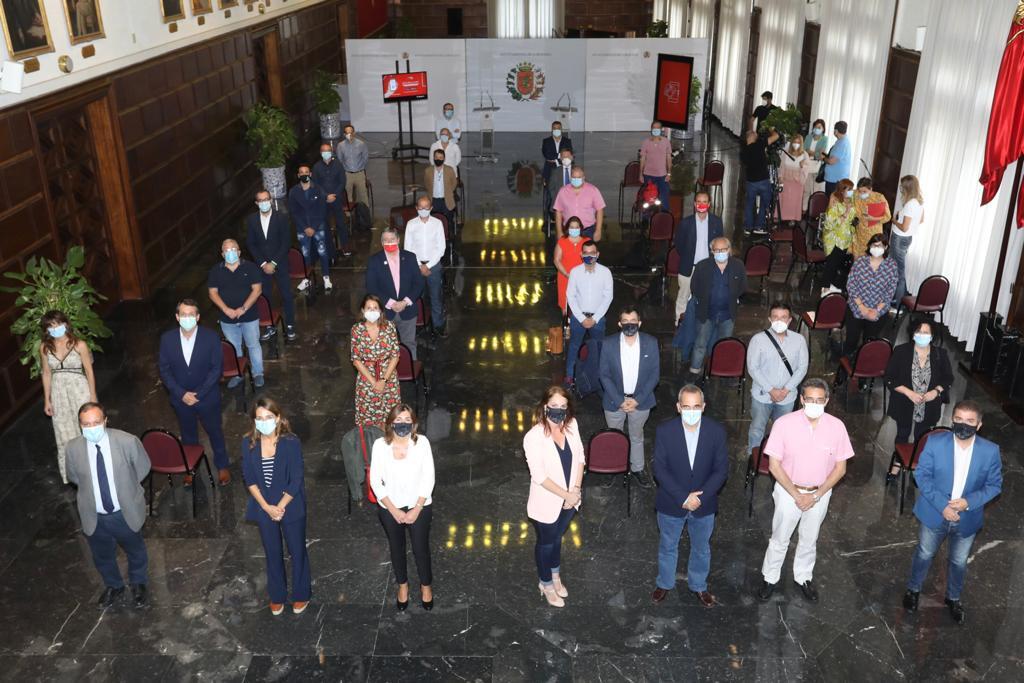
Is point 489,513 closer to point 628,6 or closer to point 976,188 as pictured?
point 976,188

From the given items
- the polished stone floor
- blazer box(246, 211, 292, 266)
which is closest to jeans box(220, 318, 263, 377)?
the polished stone floor

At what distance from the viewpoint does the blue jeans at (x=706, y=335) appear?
30.2 feet

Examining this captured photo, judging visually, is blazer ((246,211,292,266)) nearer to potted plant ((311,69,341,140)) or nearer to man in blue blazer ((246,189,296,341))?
man in blue blazer ((246,189,296,341))

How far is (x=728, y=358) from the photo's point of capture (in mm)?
8789

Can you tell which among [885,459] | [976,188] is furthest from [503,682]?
[976,188]

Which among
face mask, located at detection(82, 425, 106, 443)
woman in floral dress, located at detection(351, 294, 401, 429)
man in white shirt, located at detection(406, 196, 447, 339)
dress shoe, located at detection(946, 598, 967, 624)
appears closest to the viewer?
face mask, located at detection(82, 425, 106, 443)

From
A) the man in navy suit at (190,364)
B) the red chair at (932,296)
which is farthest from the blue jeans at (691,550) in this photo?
the red chair at (932,296)

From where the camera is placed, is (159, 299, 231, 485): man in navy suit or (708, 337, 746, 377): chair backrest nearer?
(159, 299, 231, 485): man in navy suit

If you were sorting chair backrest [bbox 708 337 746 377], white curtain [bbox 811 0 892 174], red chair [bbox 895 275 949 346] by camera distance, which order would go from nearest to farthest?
1. chair backrest [bbox 708 337 746 377]
2. red chair [bbox 895 275 949 346]
3. white curtain [bbox 811 0 892 174]

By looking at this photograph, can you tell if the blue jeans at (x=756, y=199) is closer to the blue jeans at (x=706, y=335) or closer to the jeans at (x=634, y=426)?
the blue jeans at (x=706, y=335)

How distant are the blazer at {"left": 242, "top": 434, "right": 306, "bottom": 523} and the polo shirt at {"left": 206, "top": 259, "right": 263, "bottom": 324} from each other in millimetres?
3382

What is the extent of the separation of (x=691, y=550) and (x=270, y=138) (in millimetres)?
12645

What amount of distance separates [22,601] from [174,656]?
56.0 inches

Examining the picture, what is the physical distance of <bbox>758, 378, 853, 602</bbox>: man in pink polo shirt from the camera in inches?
232
